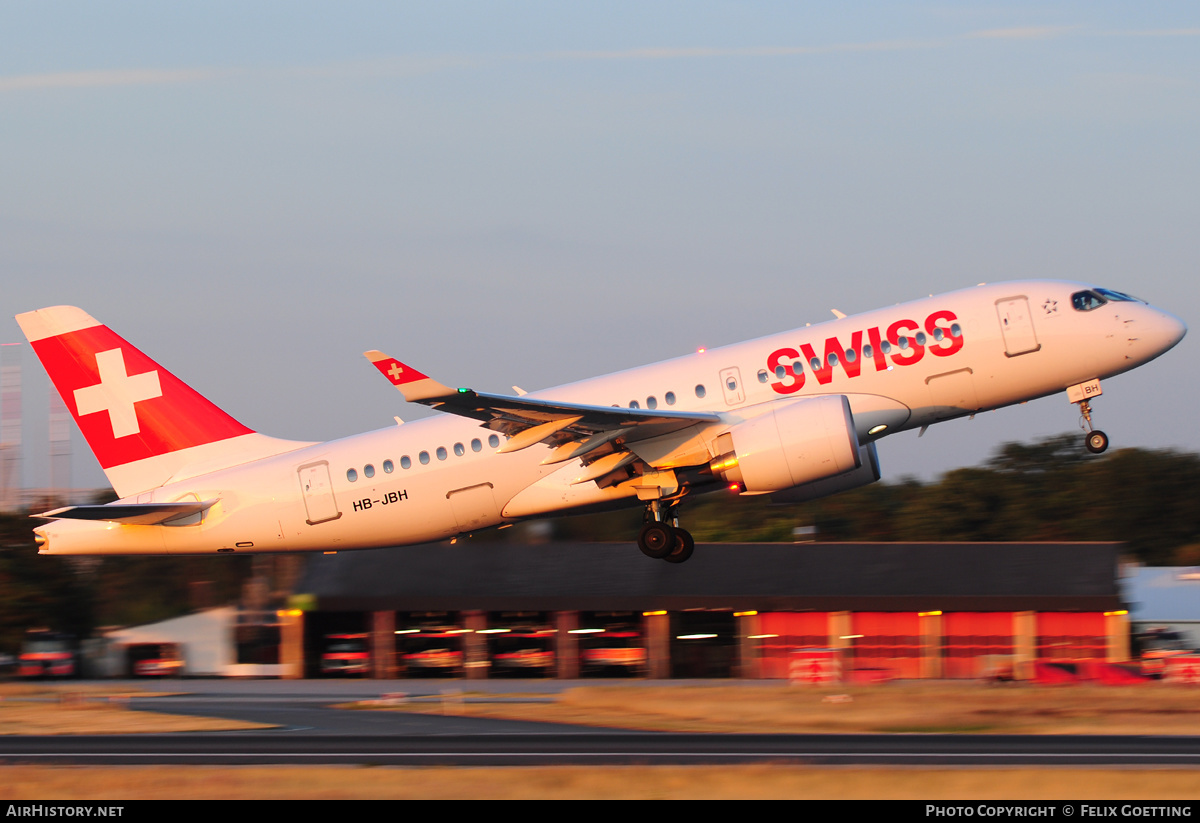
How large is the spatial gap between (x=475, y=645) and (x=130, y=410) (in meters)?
20.1

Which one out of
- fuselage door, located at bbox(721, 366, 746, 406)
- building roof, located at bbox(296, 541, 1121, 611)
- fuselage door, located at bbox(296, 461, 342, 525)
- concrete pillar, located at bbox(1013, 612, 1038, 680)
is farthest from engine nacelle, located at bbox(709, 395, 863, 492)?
concrete pillar, located at bbox(1013, 612, 1038, 680)

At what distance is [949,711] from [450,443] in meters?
12.2

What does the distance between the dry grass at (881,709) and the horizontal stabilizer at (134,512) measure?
317 inches

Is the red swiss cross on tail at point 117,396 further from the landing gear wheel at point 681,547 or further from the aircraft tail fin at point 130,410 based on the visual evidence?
the landing gear wheel at point 681,547

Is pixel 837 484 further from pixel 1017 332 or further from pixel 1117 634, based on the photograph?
pixel 1117 634

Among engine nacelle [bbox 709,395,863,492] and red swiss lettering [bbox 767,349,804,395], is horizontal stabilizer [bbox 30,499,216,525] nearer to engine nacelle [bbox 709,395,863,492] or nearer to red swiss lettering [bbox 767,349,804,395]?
engine nacelle [bbox 709,395,863,492]

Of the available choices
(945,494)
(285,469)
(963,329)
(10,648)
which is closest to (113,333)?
(285,469)

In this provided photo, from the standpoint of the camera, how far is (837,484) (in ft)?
87.0

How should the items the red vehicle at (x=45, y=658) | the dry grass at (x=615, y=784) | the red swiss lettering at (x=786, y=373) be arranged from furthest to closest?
the red vehicle at (x=45, y=658), the red swiss lettering at (x=786, y=373), the dry grass at (x=615, y=784)

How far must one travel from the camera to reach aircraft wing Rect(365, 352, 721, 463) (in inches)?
835

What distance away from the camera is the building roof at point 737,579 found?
44.7 meters

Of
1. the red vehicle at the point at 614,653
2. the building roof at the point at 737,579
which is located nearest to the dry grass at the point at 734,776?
the building roof at the point at 737,579

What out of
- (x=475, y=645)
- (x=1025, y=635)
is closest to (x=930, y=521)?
(x=1025, y=635)

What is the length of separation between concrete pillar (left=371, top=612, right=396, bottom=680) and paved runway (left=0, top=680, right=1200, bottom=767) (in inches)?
677
